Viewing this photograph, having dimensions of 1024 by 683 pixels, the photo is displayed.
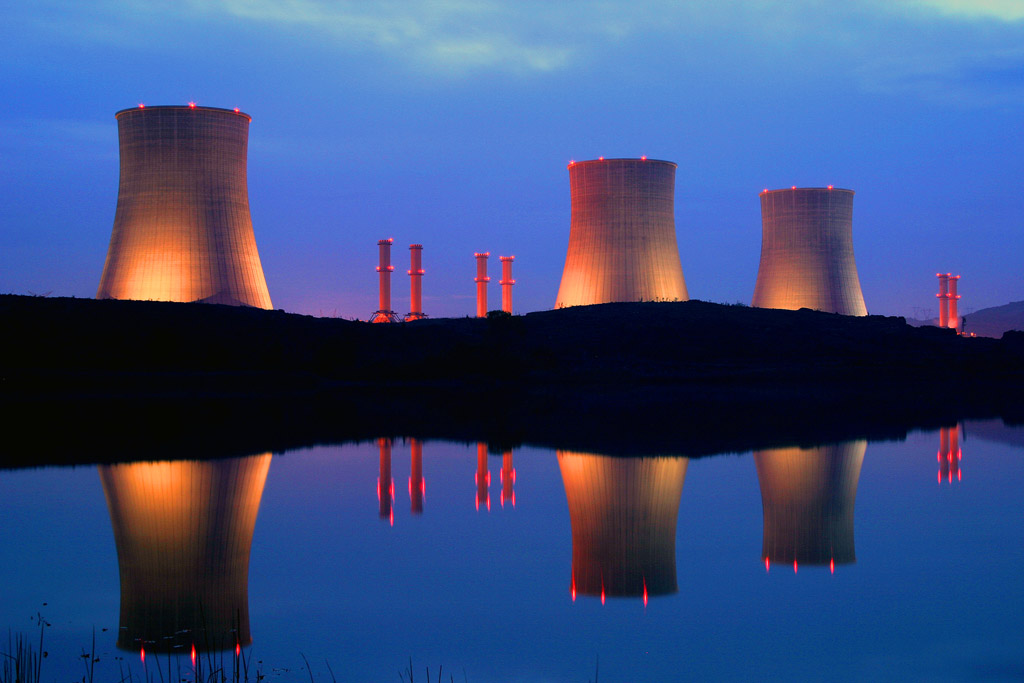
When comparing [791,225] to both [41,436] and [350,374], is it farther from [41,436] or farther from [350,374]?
[41,436]

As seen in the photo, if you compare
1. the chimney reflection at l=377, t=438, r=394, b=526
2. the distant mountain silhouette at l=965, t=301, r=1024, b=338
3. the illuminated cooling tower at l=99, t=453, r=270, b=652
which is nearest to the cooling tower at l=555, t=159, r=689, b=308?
the chimney reflection at l=377, t=438, r=394, b=526

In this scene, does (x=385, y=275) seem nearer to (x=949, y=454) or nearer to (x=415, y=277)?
(x=415, y=277)

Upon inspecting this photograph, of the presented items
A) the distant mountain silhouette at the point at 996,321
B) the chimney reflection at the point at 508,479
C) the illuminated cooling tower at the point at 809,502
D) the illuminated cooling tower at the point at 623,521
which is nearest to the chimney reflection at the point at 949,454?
the illuminated cooling tower at the point at 809,502

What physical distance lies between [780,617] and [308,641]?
8.00 feet

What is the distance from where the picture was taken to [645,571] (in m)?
6.18

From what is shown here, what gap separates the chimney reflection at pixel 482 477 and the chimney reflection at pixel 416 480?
0.53 metres

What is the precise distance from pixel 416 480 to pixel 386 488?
0.60m

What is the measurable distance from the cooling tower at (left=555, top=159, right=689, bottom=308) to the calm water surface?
60.8ft

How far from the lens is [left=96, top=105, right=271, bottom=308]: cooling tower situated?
24.5 meters

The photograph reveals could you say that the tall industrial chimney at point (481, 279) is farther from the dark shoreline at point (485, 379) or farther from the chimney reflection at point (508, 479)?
the chimney reflection at point (508, 479)

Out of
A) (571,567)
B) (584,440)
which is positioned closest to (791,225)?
(584,440)

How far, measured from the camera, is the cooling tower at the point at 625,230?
95.1 feet

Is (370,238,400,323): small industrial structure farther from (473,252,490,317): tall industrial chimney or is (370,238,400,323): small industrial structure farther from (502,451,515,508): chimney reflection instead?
(502,451,515,508): chimney reflection

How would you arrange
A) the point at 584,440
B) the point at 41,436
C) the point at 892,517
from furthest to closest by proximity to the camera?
the point at 41,436
the point at 584,440
the point at 892,517
